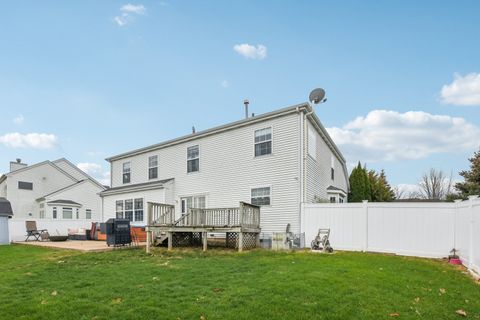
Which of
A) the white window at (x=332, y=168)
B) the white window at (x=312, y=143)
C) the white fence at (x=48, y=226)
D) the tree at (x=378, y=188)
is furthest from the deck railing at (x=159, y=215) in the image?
the tree at (x=378, y=188)

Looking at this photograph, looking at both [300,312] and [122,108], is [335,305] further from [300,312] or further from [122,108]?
[122,108]

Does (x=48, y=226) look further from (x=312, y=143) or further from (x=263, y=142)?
(x=312, y=143)

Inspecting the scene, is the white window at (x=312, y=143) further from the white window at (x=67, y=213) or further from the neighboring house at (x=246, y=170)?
the white window at (x=67, y=213)

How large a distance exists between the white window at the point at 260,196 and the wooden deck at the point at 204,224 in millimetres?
673

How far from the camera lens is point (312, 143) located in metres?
15.8

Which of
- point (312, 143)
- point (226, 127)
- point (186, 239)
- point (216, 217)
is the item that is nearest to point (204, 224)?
point (216, 217)

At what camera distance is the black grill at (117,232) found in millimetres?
15094

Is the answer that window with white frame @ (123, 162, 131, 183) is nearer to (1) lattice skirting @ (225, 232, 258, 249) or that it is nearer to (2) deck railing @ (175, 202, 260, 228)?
(2) deck railing @ (175, 202, 260, 228)

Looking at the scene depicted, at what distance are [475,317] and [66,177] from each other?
38.8 meters

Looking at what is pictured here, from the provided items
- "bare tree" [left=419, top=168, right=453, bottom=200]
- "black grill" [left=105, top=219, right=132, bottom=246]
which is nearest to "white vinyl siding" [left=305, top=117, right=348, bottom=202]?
"black grill" [left=105, top=219, right=132, bottom=246]

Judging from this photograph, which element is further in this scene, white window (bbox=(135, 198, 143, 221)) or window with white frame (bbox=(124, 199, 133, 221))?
window with white frame (bbox=(124, 199, 133, 221))

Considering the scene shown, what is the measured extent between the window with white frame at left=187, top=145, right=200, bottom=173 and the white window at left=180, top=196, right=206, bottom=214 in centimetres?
141

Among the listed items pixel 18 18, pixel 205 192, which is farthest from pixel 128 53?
pixel 205 192

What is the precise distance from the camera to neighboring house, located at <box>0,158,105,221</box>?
3130cm
